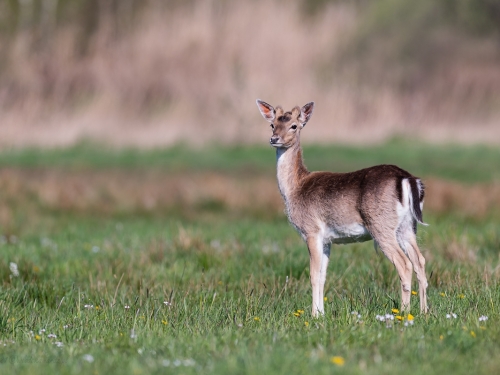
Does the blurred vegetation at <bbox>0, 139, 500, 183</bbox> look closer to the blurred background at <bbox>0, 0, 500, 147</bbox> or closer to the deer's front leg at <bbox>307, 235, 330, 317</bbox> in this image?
the blurred background at <bbox>0, 0, 500, 147</bbox>

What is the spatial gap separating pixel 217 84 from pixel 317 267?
2105 cm

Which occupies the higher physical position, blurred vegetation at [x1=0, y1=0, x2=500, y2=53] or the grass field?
blurred vegetation at [x1=0, y1=0, x2=500, y2=53]

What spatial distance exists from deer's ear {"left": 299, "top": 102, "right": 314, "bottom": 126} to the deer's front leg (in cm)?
115

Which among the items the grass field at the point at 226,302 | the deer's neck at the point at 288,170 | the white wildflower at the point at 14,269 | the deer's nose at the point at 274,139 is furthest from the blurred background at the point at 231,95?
the deer's nose at the point at 274,139

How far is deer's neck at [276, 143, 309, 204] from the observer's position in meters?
7.97

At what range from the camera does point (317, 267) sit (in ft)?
23.9

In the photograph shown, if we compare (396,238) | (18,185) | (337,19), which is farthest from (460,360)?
(337,19)

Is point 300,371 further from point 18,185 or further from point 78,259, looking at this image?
point 18,185

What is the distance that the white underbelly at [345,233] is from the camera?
7.25 meters

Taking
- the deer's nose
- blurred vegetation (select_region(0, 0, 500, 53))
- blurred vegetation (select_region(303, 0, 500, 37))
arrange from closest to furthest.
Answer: the deer's nose → blurred vegetation (select_region(0, 0, 500, 53)) → blurred vegetation (select_region(303, 0, 500, 37))

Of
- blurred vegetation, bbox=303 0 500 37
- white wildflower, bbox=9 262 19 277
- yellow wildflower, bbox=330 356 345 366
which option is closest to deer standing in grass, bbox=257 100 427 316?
yellow wildflower, bbox=330 356 345 366

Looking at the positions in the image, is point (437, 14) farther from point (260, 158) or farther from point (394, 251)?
point (394, 251)

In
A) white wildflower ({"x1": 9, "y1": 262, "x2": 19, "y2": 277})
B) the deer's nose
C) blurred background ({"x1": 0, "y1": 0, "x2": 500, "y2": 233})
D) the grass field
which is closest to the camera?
the grass field

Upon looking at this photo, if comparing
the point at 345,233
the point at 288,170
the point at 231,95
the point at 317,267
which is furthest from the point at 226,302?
the point at 231,95
